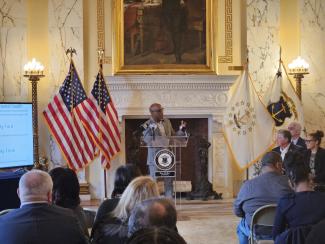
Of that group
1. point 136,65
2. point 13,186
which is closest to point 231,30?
point 136,65

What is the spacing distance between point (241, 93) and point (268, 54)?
1.05 meters

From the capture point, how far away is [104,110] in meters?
8.62

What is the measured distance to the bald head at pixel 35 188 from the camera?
10.4 ft

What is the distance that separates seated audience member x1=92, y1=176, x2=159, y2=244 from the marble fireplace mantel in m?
6.11

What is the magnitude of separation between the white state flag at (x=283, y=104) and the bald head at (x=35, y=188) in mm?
6447

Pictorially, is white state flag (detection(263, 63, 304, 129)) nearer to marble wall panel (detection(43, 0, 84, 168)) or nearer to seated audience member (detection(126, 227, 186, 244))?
marble wall panel (detection(43, 0, 84, 168))

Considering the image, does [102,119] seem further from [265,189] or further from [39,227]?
[39,227]

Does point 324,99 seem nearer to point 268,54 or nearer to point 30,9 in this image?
point 268,54

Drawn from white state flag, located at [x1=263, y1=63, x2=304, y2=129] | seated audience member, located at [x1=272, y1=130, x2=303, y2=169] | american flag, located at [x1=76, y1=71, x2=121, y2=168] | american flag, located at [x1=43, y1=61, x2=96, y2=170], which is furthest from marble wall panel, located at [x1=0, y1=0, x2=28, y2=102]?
seated audience member, located at [x1=272, y1=130, x2=303, y2=169]

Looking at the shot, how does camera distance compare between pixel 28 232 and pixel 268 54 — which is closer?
pixel 28 232

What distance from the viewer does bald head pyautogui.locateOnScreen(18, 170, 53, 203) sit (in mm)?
3172

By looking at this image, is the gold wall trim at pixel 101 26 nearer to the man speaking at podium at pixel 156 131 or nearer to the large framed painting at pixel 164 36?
the large framed painting at pixel 164 36

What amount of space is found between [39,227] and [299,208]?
163 cm

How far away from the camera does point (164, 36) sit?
9750 millimetres
